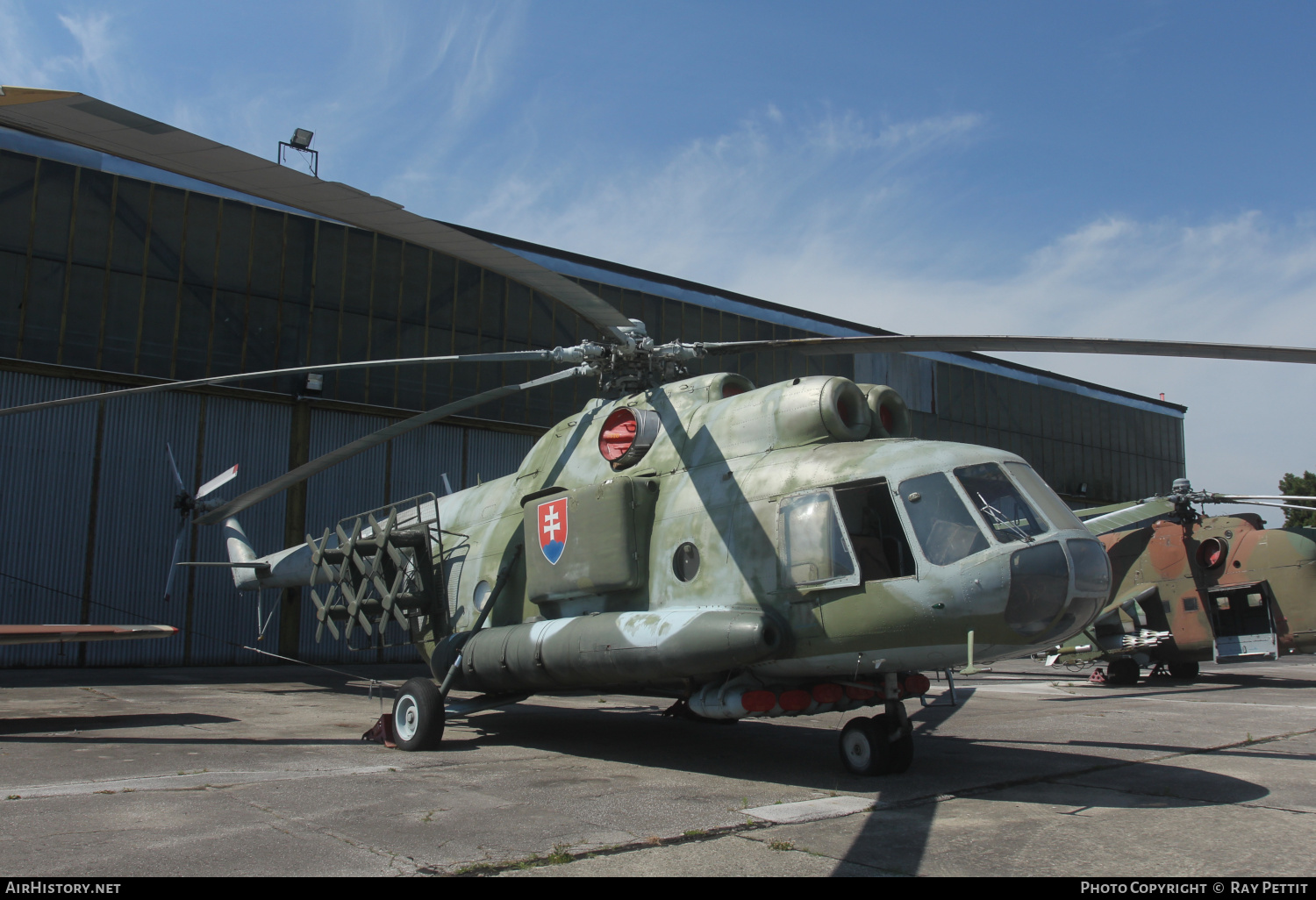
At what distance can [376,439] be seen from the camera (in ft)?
38.7

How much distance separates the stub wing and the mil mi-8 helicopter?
363cm

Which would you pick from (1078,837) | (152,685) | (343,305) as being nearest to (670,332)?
(343,305)

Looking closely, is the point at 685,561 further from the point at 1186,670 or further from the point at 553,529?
the point at 1186,670

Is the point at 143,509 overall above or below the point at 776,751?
above

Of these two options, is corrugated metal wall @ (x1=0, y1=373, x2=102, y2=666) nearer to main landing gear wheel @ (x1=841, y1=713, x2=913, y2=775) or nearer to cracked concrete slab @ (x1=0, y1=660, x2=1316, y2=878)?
cracked concrete slab @ (x1=0, y1=660, x2=1316, y2=878)

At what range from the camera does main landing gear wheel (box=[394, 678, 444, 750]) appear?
971cm

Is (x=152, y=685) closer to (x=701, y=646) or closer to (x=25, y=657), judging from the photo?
(x=25, y=657)

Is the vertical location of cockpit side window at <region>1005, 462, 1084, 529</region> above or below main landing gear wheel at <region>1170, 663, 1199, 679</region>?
above

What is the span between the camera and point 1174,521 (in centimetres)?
1891

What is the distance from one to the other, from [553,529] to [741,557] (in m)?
2.47

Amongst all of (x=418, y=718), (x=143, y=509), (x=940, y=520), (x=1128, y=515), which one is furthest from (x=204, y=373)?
(x=1128, y=515)

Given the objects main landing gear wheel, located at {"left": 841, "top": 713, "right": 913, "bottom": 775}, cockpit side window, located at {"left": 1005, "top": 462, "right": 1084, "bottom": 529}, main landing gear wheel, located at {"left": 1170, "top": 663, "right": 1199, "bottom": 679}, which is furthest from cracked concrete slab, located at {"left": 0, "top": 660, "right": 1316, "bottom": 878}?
main landing gear wheel, located at {"left": 1170, "top": 663, "right": 1199, "bottom": 679}

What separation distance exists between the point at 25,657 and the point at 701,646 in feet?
62.9
